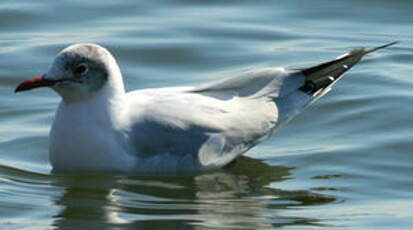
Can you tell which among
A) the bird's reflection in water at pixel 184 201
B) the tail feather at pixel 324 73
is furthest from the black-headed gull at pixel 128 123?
the tail feather at pixel 324 73

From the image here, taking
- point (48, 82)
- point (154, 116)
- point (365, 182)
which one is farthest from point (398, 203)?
point (48, 82)

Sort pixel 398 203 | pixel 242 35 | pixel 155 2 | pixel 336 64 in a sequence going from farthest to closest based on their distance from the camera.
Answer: pixel 155 2, pixel 242 35, pixel 336 64, pixel 398 203

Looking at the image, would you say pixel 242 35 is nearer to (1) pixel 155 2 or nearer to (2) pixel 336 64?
(1) pixel 155 2

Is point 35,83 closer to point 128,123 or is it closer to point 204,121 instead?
point 128,123

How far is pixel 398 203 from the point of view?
8.28m

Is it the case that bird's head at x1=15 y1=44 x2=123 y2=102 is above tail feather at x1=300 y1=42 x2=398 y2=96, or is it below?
above

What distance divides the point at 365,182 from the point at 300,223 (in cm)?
119

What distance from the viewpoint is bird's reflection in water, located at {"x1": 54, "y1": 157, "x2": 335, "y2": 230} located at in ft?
25.5

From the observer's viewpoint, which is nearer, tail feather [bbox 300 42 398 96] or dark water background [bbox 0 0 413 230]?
dark water background [bbox 0 0 413 230]

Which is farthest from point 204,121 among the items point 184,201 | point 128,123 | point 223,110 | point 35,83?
point 35,83

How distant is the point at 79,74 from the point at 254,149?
1.78 m

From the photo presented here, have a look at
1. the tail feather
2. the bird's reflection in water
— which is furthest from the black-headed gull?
the tail feather

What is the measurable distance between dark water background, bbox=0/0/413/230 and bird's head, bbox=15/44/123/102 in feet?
1.94

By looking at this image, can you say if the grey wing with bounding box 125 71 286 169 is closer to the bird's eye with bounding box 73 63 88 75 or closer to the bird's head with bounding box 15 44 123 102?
the bird's head with bounding box 15 44 123 102
